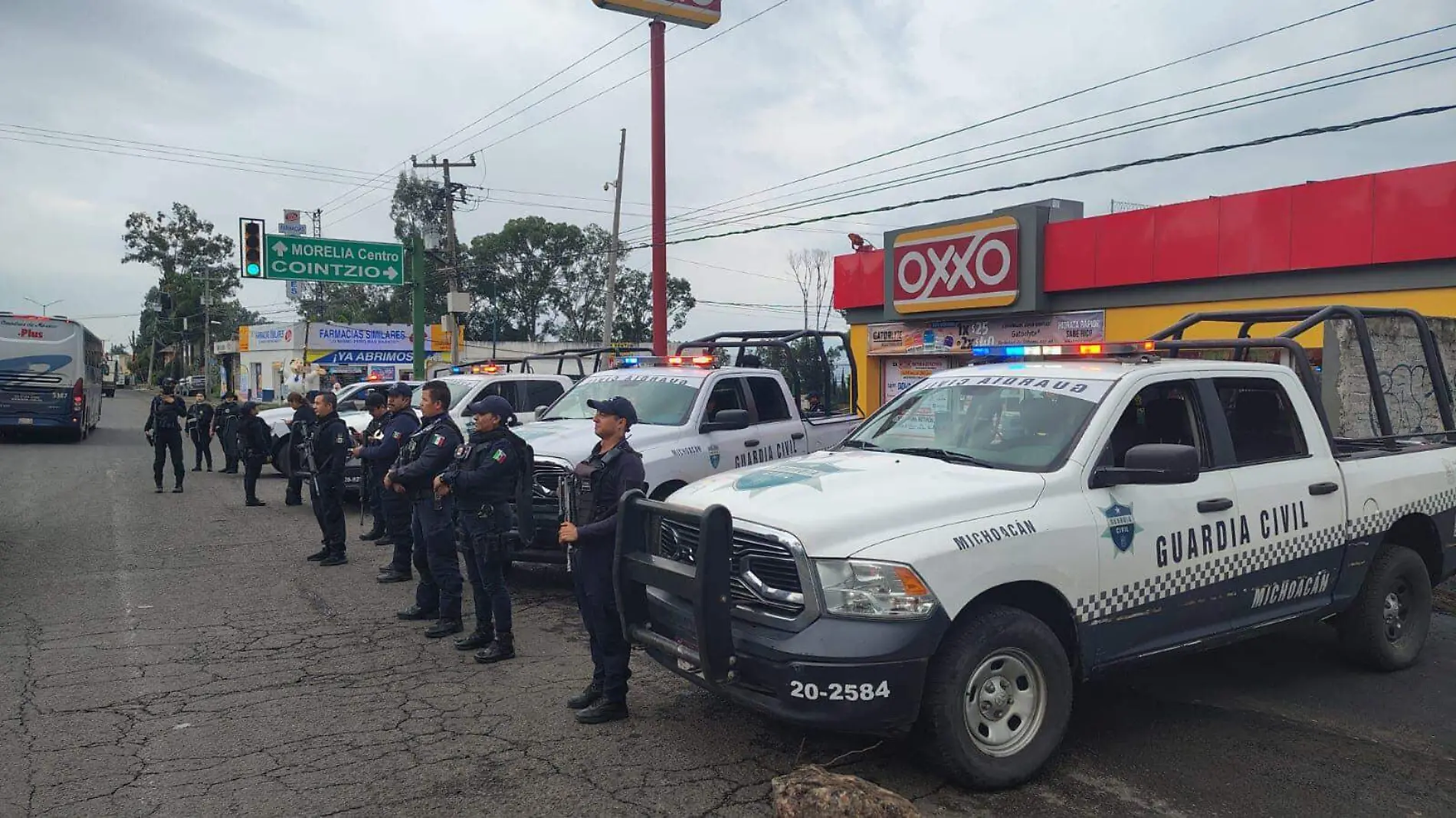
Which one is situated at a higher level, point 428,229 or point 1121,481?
point 428,229

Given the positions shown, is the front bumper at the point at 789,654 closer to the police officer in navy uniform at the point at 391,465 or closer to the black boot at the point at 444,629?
the black boot at the point at 444,629

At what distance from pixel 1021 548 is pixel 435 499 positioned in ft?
14.4

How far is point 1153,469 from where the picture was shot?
173 inches

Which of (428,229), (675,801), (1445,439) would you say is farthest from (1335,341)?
(428,229)

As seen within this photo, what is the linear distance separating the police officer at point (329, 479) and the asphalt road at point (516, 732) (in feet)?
5.43

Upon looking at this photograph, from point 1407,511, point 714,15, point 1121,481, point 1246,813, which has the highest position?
point 714,15

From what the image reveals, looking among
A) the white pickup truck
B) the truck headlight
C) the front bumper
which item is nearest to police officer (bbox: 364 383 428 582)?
the white pickup truck

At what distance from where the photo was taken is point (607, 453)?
5105 mm

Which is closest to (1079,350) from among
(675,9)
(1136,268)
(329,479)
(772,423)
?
(772,423)

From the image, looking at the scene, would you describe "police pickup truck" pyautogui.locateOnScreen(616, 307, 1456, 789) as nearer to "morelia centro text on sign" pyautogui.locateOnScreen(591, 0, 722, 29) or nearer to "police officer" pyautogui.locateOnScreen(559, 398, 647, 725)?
"police officer" pyautogui.locateOnScreen(559, 398, 647, 725)

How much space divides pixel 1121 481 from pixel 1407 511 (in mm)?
2749

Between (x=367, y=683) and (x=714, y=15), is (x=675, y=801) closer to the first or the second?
(x=367, y=683)

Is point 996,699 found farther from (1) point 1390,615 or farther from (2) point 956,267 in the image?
(2) point 956,267

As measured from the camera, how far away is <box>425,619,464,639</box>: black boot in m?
6.79
